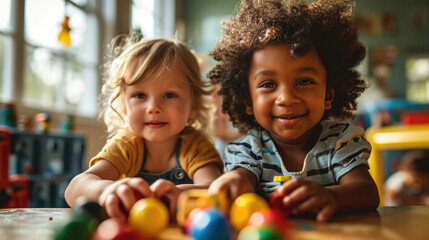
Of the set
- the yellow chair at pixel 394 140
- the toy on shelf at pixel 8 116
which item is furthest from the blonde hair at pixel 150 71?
the yellow chair at pixel 394 140

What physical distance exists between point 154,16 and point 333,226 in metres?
4.29

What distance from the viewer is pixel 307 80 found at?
2.79 ft

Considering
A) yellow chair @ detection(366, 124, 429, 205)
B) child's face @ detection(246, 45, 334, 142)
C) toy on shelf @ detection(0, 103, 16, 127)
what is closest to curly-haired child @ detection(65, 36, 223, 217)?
child's face @ detection(246, 45, 334, 142)

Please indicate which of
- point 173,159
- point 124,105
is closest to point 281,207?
point 173,159

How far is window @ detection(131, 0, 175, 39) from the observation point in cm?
406

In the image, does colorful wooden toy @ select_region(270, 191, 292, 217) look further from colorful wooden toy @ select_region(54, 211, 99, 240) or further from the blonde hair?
the blonde hair

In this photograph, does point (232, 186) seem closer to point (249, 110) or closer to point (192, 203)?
point (192, 203)

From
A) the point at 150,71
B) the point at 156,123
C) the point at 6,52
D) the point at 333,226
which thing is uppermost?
the point at 6,52

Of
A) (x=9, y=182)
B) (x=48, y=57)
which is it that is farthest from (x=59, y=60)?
(x=9, y=182)

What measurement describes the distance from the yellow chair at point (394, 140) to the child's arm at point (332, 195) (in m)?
1.73

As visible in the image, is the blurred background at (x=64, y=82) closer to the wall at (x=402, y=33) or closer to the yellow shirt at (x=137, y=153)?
the wall at (x=402, y=33)

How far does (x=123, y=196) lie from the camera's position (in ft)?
1.99

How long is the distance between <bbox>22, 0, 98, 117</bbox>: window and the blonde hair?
Result: 4.72 feet

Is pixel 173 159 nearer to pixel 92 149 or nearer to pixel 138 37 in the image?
pixel 138 37
